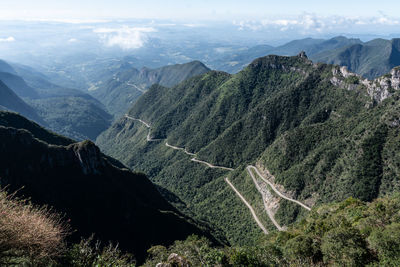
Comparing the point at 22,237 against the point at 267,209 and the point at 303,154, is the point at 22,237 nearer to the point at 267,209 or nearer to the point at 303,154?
the point at 267,209

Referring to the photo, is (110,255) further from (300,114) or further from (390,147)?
(300,114)

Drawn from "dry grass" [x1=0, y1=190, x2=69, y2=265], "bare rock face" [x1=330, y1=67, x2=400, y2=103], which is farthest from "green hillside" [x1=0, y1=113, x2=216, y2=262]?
"bare rock face" [x1=330, y1=67, x2=400, y2=103]

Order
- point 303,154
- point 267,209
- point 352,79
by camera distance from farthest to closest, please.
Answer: point 352,79 → point 303,154 → point 267,209

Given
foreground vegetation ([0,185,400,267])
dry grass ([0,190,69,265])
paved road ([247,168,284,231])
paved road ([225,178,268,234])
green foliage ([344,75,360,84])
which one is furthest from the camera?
green foliage ([344,75,360,84])

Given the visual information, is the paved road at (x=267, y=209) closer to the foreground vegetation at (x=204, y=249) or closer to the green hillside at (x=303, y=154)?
the green hillside at (x=303, y=154)

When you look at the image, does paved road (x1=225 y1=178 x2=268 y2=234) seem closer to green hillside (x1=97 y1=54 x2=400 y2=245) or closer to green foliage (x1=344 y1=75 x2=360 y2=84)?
green hillside (x1=97 y1=54 x2=400 y2=245)

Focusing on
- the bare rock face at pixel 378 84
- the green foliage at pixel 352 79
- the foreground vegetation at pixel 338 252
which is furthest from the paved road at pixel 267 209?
the green foliage at pixel 352 79

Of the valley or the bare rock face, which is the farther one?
the bare rock face

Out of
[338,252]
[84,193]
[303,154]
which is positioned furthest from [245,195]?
[338,252]

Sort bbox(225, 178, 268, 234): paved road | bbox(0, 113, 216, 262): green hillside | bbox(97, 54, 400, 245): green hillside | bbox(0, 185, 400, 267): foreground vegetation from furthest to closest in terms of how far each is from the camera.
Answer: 1. bbox(225, 178, 268, 234): paved road
2. bbox(97, 54, 400, 245): green hillside
3. bbox(0, 113, 216, 262): green hillside
4. bbox(0, 185, 400, 267): foreground vegetation

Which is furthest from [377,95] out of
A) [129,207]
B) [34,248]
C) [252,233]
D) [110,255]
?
[34,248]

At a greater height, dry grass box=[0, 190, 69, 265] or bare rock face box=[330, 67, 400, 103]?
dry grass box=[0, 190, 69, 265]
